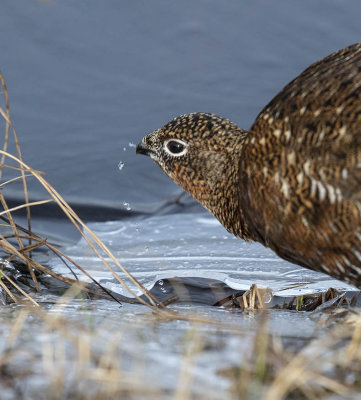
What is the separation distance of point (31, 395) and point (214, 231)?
4201 millimetres

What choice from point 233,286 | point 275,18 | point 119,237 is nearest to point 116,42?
point 275,18

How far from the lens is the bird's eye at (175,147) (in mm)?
4816

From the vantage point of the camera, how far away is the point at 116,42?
774 cm

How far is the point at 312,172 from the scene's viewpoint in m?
3.51

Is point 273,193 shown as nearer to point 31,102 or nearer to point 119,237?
point 119,237

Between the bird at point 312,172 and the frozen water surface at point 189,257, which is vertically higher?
the bird at point 312,172

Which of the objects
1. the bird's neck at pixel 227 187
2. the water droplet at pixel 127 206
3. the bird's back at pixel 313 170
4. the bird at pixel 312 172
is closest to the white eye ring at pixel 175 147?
the bird's neck at pixel 227 187

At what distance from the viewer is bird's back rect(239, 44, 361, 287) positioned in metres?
3.42

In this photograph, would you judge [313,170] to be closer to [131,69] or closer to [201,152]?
[201,152]

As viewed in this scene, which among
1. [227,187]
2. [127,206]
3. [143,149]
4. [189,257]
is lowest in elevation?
[189,257]

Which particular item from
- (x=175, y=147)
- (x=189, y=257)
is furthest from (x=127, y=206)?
(x=175, y=147)

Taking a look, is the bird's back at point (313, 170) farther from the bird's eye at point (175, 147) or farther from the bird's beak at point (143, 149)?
the bird's beak at point (143, 149)

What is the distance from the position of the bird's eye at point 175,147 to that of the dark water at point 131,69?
1.92m

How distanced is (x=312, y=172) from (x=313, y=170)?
0.04ft
